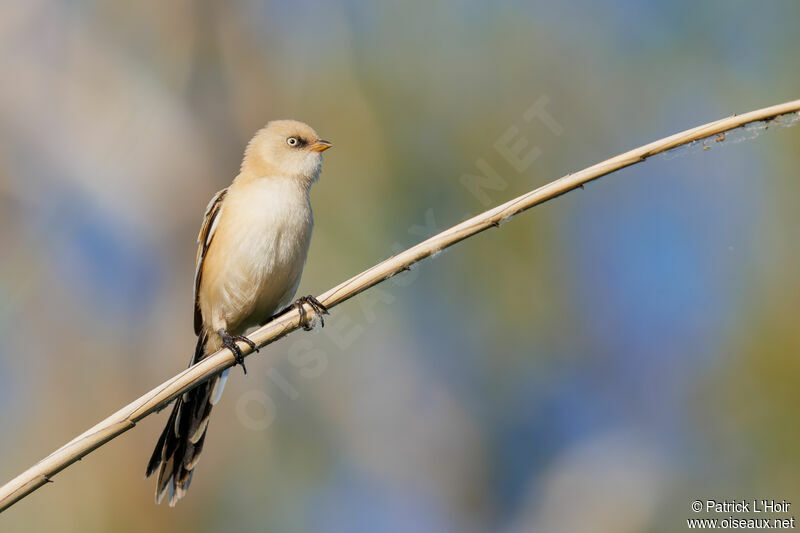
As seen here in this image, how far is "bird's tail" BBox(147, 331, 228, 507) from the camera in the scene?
500cm

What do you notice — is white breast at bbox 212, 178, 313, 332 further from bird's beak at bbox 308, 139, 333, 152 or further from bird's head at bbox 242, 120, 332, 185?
bird's beak at bbox 308, 139, 333, 152

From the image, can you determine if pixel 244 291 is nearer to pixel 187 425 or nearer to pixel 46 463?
pixel 187 425

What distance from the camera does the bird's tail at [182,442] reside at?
500 cm

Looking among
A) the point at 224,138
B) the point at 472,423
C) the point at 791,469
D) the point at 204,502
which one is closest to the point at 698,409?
the point at 791,469

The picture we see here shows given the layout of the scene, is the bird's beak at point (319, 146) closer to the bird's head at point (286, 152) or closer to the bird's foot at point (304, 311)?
the bird's head at point (286, 152)

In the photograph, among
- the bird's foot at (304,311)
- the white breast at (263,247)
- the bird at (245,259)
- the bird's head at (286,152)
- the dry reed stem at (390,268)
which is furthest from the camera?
the bird's head at (286,152)

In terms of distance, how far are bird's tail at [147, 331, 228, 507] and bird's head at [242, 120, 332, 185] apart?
1530 millimetres

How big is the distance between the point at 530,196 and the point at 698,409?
6847 millimetres

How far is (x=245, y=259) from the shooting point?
541cm

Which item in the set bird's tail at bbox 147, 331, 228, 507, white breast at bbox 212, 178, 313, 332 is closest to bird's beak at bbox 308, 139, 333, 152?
white breast at bbox 212, 178, 313, 332

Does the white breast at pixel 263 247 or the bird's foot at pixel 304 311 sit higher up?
the white breast at pixel 263 247

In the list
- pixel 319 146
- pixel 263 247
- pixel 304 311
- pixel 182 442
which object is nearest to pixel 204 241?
pixel 263 247

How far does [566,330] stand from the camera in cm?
1002

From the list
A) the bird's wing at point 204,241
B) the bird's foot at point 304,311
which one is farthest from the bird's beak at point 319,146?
the bird's foot at point 304,311
